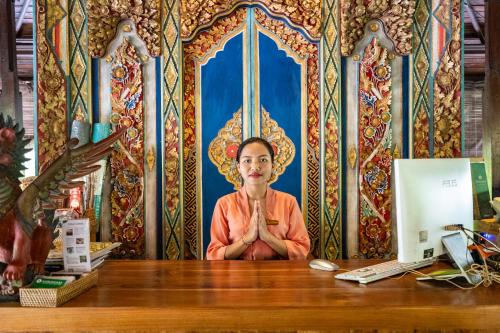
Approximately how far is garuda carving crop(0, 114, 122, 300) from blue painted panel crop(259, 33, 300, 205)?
2181mm

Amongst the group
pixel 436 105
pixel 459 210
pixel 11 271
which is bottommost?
pixel 11 271

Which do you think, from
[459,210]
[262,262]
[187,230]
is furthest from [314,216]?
[459,210]

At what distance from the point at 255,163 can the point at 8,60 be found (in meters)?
3.17

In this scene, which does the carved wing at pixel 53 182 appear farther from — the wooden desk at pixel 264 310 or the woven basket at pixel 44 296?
the wooden desk at pixel 264 310

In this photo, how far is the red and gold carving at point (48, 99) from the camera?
11.2 ft

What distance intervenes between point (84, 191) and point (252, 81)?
1.57 meters

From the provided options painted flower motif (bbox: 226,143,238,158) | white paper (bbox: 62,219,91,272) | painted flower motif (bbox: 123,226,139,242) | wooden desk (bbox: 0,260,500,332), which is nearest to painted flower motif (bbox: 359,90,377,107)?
painted flower motif (bbox: 226,143,238,158)

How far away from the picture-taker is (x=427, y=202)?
1630 millimetres

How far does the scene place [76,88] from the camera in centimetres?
357

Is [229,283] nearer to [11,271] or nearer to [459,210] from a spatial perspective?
[11,271]

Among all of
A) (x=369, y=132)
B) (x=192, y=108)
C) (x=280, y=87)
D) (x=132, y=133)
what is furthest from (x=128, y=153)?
(x=369, y=132)

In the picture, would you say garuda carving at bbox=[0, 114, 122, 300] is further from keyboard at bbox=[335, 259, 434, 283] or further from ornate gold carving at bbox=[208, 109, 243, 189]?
ornate gold carving at bbox=[208, 109, 243, 189]

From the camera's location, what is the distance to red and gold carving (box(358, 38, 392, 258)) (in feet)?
11.6

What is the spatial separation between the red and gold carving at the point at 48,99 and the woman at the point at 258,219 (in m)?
1.58
